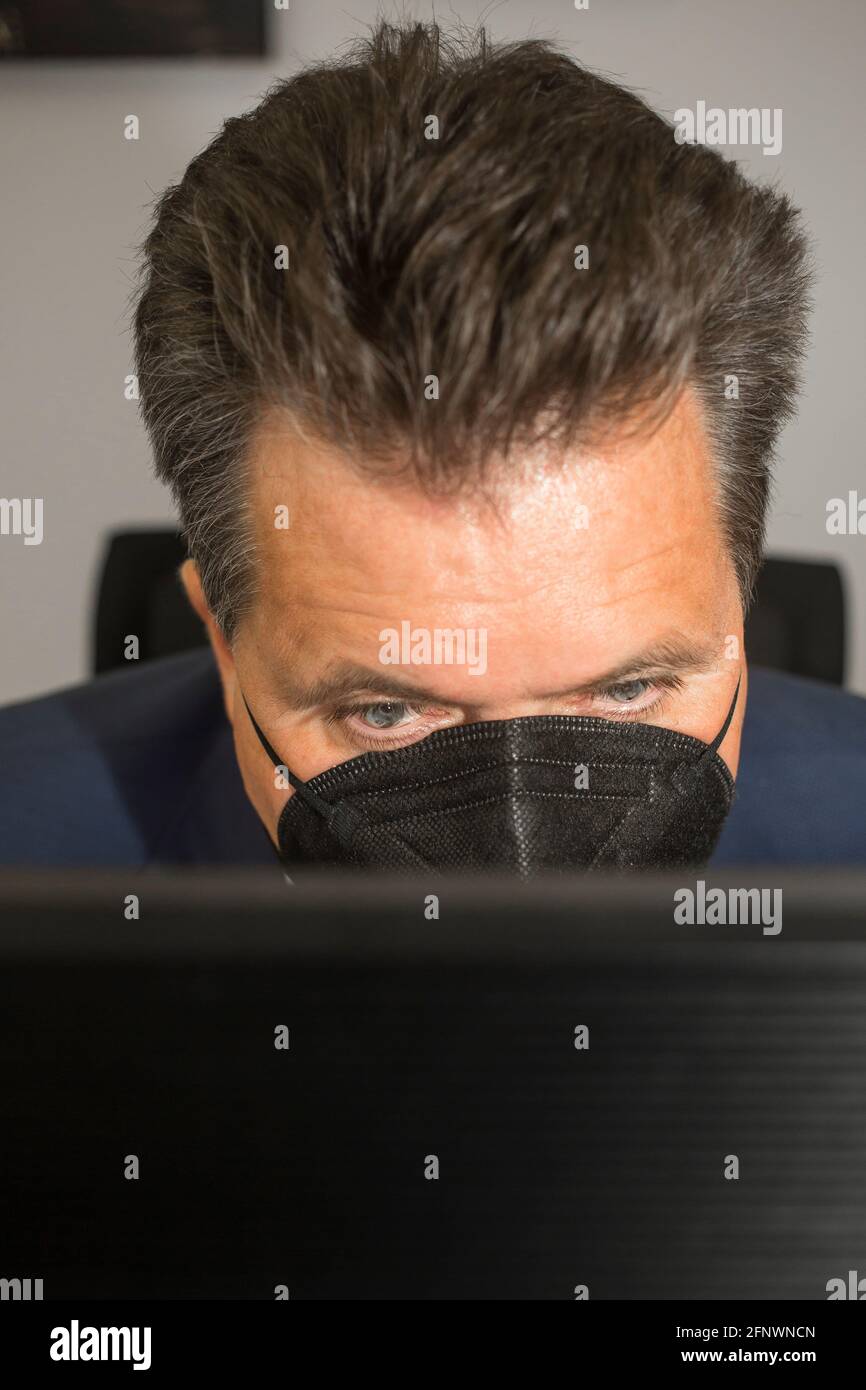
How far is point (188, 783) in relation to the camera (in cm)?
120

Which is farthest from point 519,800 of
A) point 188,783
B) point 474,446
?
point 188,783

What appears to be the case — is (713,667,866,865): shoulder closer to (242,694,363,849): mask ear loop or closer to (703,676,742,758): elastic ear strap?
(703,676,742,758): elastic ear strap

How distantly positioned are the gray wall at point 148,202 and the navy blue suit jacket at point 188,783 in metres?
0.86

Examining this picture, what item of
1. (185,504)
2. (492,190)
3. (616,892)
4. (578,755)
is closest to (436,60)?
(492,190)

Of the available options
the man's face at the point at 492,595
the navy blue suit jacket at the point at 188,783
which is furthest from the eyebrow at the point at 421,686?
the navy blue suit jacket at the point at 188,783

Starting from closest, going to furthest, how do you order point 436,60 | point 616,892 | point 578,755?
point 616,892, point 578,755, point 436,60

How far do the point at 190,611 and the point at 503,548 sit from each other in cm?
88

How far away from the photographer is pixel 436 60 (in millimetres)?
874

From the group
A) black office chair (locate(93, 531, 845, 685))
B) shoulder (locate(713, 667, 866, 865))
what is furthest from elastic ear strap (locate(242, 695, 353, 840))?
black office chair (locate(93, 531, 845, 685))

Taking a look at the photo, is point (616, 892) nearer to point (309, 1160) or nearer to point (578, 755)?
point (309, 1160)

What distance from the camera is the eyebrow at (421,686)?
30.0 inches

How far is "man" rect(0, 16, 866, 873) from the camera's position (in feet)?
2.43

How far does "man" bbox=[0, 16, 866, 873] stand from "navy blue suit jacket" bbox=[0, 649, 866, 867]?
0.90 feet
